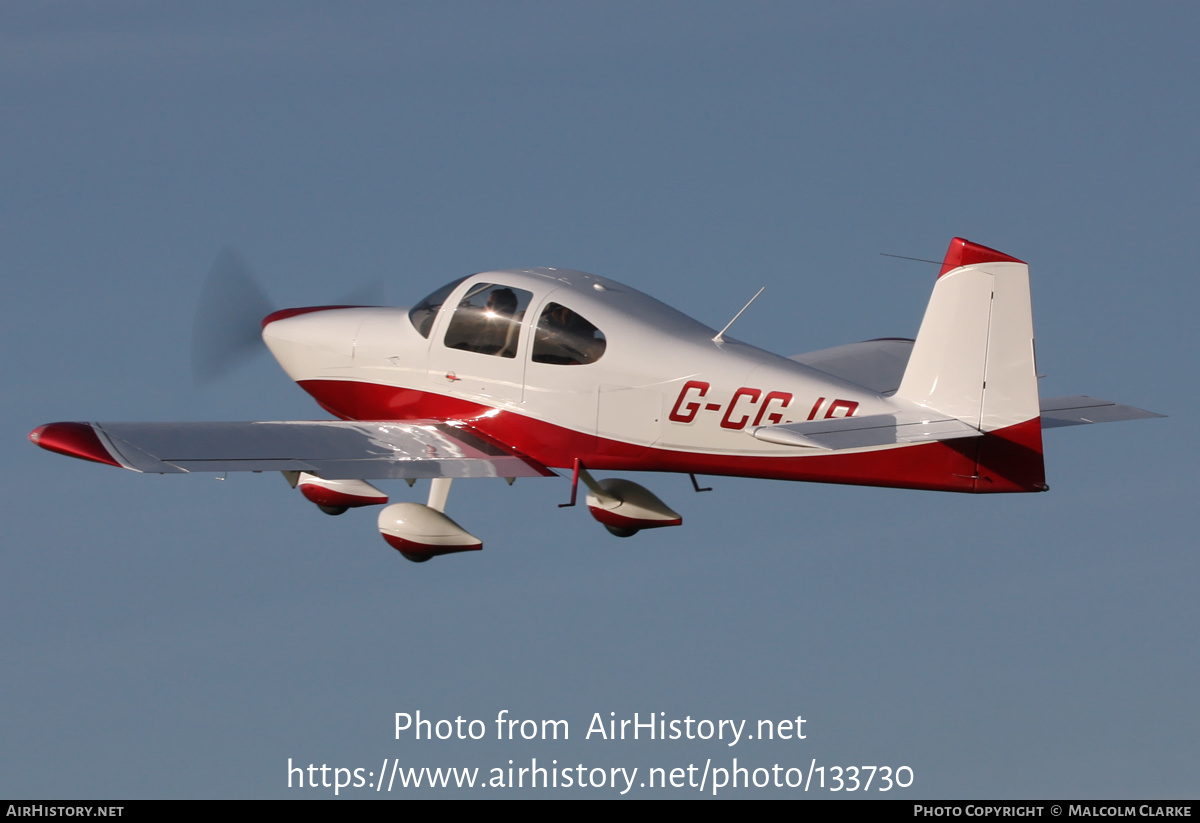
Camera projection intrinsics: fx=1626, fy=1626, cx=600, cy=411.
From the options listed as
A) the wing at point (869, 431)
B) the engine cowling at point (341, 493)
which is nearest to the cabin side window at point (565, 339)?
the wing at point (869, 431)

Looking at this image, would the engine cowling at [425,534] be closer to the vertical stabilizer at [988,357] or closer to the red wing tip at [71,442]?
the red wing tip at [71,442]

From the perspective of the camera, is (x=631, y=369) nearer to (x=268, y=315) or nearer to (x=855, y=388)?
(x=855, y=388)

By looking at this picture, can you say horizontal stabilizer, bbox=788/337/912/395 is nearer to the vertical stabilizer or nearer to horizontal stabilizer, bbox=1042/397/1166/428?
horizontal stabilizer, bbox=1042/397/1166/428

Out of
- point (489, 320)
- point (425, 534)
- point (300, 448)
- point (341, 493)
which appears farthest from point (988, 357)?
point (341, 493)

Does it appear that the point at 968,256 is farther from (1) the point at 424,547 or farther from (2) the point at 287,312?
(2) the point at 287,312

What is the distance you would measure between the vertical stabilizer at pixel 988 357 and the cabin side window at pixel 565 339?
2.96 meters

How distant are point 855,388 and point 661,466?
1866mm

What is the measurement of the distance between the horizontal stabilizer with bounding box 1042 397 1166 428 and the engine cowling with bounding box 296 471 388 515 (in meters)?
6.14

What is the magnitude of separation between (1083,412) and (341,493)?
6.87 m

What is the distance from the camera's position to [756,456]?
1364 centimetres

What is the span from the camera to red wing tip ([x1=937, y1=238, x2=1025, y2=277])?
1247 cm

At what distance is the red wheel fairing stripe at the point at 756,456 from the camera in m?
12.6

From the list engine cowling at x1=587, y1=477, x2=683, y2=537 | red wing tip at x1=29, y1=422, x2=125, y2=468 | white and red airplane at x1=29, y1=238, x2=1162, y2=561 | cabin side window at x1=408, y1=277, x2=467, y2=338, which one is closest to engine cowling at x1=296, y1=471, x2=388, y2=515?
white and red airplane at x1=29, y1=238, x2=1162, y2=561

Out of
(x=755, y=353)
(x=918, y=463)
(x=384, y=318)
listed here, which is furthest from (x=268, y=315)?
(x=918, y=463)
